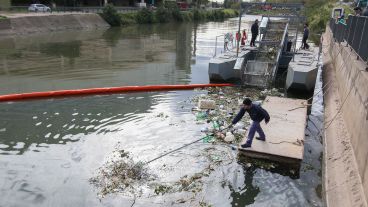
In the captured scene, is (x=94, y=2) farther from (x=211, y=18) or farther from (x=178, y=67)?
(x=178, y=67)

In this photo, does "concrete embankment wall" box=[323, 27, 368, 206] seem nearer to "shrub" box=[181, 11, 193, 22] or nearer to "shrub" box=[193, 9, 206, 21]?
"shrub" box=[181, 11, 193, 22]

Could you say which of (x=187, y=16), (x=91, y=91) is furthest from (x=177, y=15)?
(x=91, y=91)

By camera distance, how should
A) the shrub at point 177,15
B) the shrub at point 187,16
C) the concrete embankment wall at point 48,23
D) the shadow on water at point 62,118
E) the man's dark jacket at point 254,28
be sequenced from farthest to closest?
the shrub at point 187,16, the shrub at point 177,15, the concrete embankment wall at point 48,23, the man's dark jacket at point 254,28, the shadow on water at point 62,118

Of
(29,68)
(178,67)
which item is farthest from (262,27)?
(29,68)

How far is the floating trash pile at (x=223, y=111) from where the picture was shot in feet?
34.6

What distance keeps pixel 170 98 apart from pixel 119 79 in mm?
4567

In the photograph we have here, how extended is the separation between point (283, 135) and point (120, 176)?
4967 mm

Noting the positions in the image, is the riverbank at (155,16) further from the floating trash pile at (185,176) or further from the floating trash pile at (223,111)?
the floating trash pile at (185,176)

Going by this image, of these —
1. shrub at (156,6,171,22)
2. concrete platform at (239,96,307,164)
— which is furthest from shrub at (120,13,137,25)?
concrete platform at (239,96,307,164)

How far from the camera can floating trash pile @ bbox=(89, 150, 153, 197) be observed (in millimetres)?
7766

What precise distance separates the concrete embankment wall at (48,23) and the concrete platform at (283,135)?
109ft

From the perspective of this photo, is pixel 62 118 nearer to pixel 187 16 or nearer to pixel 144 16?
pixel 144 16

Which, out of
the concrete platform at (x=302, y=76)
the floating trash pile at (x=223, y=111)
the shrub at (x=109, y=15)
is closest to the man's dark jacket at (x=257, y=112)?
the floating trash pile at (x=223, y=111)

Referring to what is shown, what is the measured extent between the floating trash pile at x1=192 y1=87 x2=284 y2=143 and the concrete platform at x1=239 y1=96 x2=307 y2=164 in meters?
0.88
